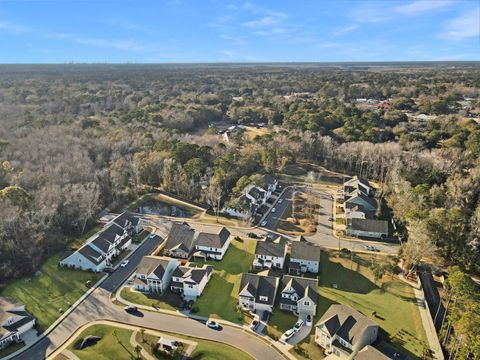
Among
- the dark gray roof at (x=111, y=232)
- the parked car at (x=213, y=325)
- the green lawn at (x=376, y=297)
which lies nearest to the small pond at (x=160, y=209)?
the dark gray roof at (x=111, y=232)

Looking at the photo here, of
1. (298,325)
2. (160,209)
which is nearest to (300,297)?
(298,325)

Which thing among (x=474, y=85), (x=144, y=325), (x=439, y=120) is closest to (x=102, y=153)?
(x=144, y=325)

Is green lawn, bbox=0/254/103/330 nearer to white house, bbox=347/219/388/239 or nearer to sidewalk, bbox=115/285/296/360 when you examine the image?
sidewalk, bbox=115/285/296/360

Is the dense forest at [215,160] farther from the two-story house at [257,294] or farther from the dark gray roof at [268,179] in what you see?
the two-story house at [257,294]

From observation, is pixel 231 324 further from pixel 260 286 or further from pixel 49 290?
pixel 49 290

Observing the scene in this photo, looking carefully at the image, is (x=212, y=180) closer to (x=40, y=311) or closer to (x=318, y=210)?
(x=318, y=210)

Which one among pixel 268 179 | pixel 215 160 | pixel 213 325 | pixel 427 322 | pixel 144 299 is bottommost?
pixel 427 322
